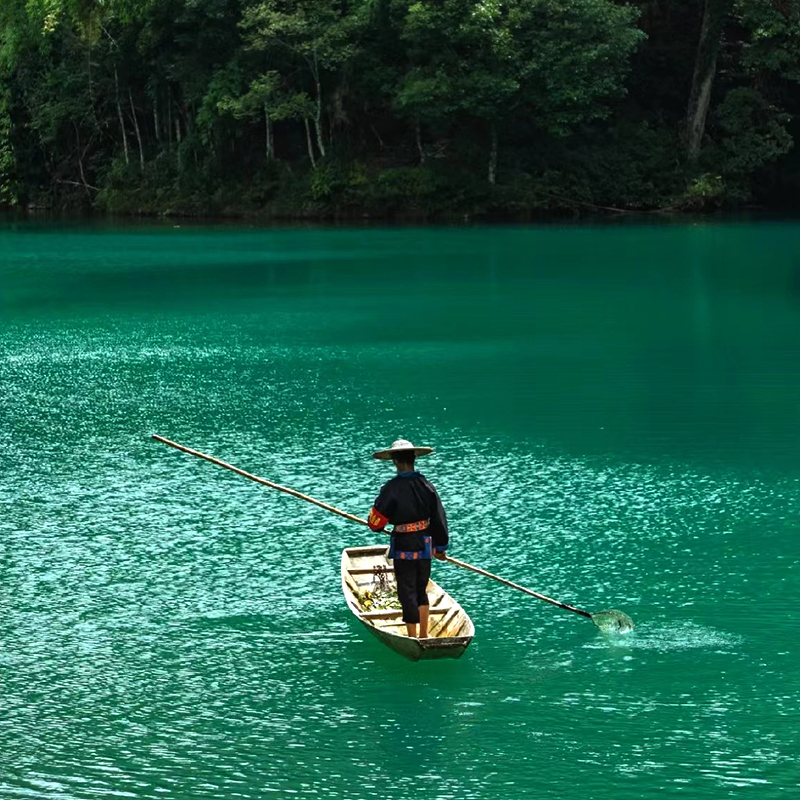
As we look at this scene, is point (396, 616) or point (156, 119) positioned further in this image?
point (156, 119)

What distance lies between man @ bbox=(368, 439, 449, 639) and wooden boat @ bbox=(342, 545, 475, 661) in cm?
17

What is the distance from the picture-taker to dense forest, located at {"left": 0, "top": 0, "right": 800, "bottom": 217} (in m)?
48.1

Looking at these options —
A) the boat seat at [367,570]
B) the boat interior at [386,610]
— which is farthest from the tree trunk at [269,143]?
the boat seat at [367,570]

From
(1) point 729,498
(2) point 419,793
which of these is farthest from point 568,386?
(2) point 419,793

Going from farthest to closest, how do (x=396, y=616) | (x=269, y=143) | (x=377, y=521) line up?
(x=269, y=143)
(x=396, y=616)
(x=377, y=521)

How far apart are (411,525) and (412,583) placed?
41 centimetres

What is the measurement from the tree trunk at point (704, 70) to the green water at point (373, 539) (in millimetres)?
23475

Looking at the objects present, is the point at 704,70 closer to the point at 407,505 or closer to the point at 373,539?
the point at 373,539

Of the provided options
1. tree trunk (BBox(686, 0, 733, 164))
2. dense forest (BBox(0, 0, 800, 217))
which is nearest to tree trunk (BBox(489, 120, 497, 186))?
dense forest (BBox(0, 0, 800, 217))

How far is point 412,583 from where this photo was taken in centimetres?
995

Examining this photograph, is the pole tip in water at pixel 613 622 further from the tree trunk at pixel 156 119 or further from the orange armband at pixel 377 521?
the tree trunk at pixel 156 119

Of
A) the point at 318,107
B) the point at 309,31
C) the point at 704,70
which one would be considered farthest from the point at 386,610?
the point at 704,70

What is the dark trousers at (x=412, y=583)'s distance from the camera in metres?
9.93

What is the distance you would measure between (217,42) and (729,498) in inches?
1616
